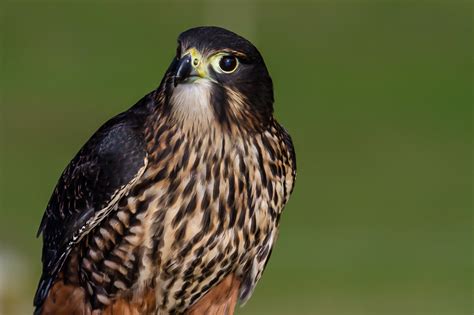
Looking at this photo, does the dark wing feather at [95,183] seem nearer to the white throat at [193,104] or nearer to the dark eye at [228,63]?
the white throat at [193,104]

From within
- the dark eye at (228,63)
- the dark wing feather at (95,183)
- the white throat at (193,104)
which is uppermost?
the dark eye at (228,63)

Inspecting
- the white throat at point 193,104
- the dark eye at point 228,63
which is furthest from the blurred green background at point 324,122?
the dark eye at point 228,63

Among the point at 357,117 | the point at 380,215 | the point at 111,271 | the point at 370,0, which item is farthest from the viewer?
the point at 370,0

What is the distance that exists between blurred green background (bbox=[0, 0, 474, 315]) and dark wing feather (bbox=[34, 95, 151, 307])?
200cm

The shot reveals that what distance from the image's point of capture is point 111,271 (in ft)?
29.0

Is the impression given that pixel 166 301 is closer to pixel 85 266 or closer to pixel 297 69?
pixel 85 266

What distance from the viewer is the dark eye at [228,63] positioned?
8.50 m

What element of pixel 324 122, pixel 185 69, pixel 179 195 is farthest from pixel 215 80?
pixel 324 122

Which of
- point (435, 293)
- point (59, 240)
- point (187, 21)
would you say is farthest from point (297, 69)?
point (59, 240)

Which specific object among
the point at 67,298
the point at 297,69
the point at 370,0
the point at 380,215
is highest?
the point at 370,0

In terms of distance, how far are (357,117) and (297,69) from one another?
15.7 ft

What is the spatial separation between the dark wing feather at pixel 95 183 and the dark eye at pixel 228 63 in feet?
2.17

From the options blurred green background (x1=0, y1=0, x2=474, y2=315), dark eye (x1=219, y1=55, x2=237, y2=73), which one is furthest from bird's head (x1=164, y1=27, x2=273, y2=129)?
blurred green background (x1=0, y1=0, x2=474, y2=315)

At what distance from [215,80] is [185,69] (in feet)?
0.92
